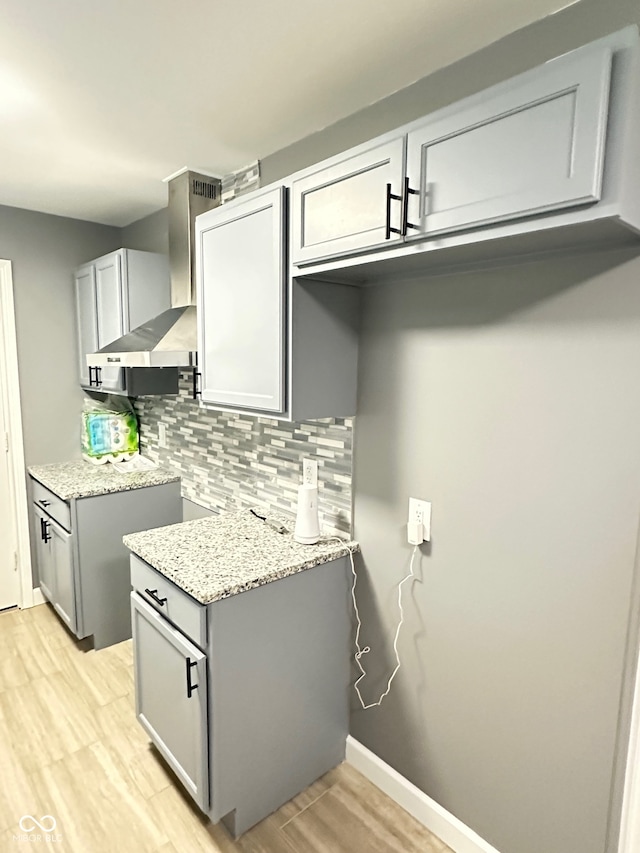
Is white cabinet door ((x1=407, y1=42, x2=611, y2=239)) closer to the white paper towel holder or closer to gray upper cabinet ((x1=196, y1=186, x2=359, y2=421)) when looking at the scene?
gray upper cabinet ((x1=196, y1=186, x2=359, y2=421))

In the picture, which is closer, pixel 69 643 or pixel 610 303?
pixel 610 303

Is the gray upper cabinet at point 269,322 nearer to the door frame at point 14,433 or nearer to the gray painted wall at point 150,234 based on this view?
the gray painted wall at point 150,234

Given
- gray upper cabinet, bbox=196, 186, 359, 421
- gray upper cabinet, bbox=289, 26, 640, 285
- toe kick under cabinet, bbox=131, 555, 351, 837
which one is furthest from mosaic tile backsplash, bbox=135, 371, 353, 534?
gray upper cabinet, bbox=289, 26, 640, 285

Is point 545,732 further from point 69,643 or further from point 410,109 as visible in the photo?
point 69,643

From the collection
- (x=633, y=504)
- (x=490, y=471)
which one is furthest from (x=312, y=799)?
(x=633, y=504)

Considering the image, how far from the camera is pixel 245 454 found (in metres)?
2.43

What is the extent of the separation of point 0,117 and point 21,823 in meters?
2.55

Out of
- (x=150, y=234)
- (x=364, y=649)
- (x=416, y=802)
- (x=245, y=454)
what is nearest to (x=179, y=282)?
(x=150, y=234)

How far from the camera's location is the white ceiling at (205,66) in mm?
1275

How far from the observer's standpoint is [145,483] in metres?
2.82

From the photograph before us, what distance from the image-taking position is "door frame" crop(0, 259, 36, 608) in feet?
9.82

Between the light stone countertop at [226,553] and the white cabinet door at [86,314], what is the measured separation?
1.65m

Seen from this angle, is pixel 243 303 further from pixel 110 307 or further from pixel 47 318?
pixel 47 318

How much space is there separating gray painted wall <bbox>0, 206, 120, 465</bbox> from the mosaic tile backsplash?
50 centimetres
